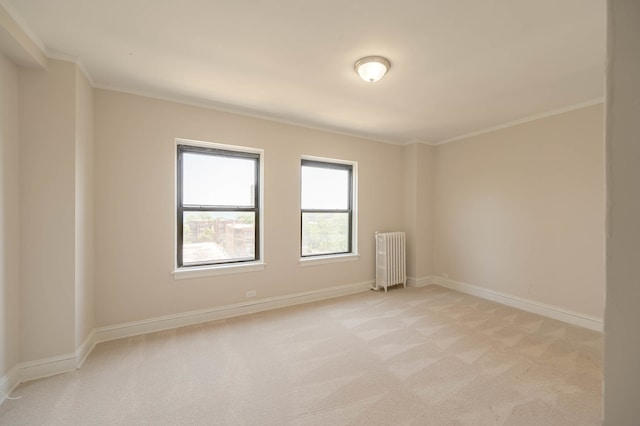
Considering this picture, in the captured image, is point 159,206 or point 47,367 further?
point 159,206

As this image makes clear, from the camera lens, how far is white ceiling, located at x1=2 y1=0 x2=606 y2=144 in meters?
1.86

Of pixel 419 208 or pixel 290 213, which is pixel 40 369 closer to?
pixel 290 213

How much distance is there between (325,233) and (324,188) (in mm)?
718

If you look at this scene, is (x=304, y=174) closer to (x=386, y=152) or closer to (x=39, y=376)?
(x=386, y=152)

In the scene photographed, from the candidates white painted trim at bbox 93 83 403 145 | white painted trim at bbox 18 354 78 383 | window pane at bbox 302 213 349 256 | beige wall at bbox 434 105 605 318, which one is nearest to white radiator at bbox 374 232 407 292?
window pane at bbox 302 213 349 256

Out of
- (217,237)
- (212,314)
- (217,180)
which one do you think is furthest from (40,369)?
(217,180)

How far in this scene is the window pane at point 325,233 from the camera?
4285mm

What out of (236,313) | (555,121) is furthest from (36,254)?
(555,121)

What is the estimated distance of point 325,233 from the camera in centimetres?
448

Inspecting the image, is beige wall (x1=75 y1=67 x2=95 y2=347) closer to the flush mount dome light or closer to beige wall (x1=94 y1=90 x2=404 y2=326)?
beige wall (x1=94 y1=90 x2=404 y2=326)

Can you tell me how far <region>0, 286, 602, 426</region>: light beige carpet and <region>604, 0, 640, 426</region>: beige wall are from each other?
1.92 metres

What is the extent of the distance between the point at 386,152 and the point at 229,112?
8.97 feet

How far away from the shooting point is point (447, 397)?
6.76ft

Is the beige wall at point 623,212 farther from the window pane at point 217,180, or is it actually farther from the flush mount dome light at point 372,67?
the window pane at point 217,180
